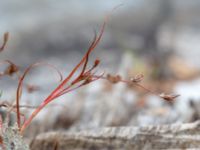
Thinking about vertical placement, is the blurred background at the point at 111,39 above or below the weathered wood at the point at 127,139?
below

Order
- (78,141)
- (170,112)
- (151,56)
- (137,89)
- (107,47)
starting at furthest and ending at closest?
(107,47) < (151,56) < (137,89) < (170,112) < (78,141)

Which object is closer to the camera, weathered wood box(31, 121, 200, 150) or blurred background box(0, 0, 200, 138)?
weathered wood box(31, 121, 200, 150)

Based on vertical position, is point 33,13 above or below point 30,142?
below

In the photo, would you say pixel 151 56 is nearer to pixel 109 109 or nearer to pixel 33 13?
pixel 33 13

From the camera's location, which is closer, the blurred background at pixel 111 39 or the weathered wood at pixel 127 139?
the weathered wood at pixel 127 139

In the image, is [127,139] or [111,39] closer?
[127,139]

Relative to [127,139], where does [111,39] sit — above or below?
below

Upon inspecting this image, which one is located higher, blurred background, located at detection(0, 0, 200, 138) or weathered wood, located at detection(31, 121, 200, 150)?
weathered wood, located at detection(31, 121, 200, 150)

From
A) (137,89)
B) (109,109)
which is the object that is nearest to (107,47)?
(137,89)
